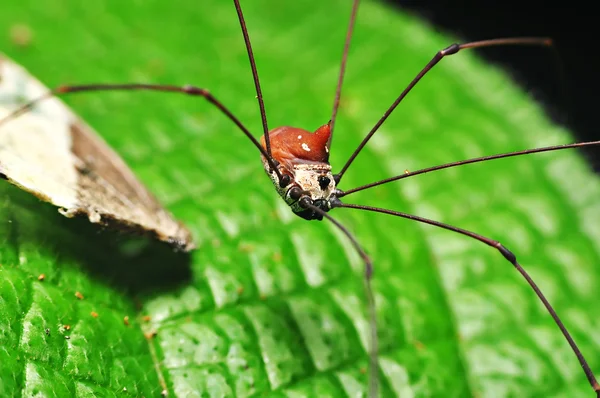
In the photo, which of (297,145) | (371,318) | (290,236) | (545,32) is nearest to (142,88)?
(297,145)

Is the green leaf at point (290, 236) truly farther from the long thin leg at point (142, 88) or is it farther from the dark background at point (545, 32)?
the dark background at point (545, 32)

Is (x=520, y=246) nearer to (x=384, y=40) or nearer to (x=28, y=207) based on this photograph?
(x=384, y=40)

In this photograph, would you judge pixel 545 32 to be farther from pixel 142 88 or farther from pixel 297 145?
pixel 142 88

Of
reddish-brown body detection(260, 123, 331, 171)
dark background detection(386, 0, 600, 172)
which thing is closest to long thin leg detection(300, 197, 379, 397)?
reddish-brown body detection(260, 123, 331, 171)

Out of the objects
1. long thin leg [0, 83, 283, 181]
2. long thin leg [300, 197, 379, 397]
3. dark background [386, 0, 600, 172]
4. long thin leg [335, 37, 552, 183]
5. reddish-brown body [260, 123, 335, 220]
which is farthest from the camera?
dark background [386, 0, 600, 172]

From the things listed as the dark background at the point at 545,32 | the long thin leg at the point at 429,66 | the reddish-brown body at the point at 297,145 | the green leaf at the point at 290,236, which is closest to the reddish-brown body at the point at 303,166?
the reddish-brown body at the point at 297,145

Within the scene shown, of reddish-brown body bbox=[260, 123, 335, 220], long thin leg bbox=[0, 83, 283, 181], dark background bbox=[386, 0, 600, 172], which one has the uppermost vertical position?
dark background bbox=[386, 0, 600, 172]

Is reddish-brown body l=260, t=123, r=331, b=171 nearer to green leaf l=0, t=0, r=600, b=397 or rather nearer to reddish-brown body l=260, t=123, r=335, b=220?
reddish-brown body l=260, t=123, r=335, b=220
